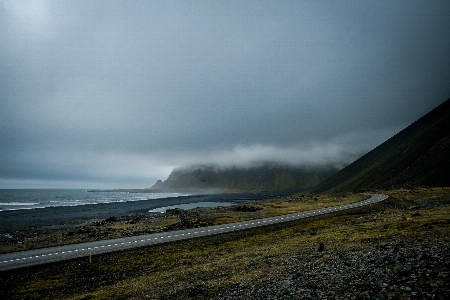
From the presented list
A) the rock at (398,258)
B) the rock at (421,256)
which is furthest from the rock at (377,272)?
the rock at (421,256)

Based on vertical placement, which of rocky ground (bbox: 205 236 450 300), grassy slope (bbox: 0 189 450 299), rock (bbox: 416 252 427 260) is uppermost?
rock (bbox: 416 252 427 260)

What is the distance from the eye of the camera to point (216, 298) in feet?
45.5

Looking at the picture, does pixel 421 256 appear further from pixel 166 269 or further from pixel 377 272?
pixel 166 269

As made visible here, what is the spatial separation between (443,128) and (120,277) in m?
185

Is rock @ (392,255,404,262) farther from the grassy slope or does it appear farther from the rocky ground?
the grassy slope

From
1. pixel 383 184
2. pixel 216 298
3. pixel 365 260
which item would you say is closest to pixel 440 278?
pixel 365 260

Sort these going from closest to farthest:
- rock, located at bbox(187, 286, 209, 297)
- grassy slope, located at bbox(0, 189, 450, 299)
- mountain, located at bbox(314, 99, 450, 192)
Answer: rock, located at bbox(187, 286, 209, 297), grassy slope, located at bbox(0, 189, 450, 299), mountain, located at bbox(314, 99, 450, 192)

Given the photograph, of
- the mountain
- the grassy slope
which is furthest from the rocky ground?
the mountain

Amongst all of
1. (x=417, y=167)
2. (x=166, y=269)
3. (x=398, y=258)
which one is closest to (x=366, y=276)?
(x=398, y=258)

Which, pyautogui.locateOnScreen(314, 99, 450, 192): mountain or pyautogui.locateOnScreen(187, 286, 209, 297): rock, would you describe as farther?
pyautogui.locateOnScreen(314, 99, 450, 192): mountain

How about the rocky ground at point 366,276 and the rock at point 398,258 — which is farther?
the rock at point 398,258

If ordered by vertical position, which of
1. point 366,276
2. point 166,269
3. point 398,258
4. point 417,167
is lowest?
point 166,269

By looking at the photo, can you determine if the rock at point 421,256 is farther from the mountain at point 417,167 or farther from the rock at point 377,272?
the mountain at point 417,167

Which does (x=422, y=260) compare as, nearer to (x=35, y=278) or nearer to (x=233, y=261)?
(x=233, y=261)
